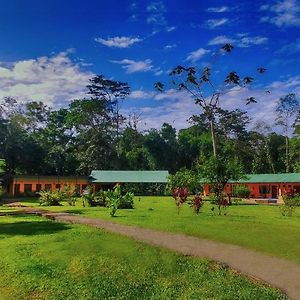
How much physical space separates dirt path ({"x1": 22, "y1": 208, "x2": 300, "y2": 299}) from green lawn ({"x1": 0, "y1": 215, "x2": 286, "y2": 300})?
1.48ft

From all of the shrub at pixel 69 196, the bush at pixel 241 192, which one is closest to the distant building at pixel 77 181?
the bush at pixel 241 192

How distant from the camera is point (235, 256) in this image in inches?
444

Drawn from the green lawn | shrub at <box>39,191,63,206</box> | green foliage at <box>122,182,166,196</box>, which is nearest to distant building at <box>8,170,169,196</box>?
green foliage at <box>122,182,166,196</box>

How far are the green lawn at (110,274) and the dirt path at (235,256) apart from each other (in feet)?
1.48

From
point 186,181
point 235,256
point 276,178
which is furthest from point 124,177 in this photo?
point 235,256

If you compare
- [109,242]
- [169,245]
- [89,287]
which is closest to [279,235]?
[169,245]

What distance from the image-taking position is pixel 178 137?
7462cm

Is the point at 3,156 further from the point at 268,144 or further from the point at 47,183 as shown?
the point at 268,144

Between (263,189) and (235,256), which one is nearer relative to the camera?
(235,256)

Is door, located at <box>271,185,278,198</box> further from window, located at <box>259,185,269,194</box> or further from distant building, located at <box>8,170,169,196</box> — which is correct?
distant building, located at <box>8,170,169,196</box>

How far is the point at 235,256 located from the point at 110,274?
3540mm

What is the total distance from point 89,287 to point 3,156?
51.6 metres

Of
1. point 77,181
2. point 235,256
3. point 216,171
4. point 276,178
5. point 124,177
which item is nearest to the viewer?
point 235,256

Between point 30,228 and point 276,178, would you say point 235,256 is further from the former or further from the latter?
point 276,178
